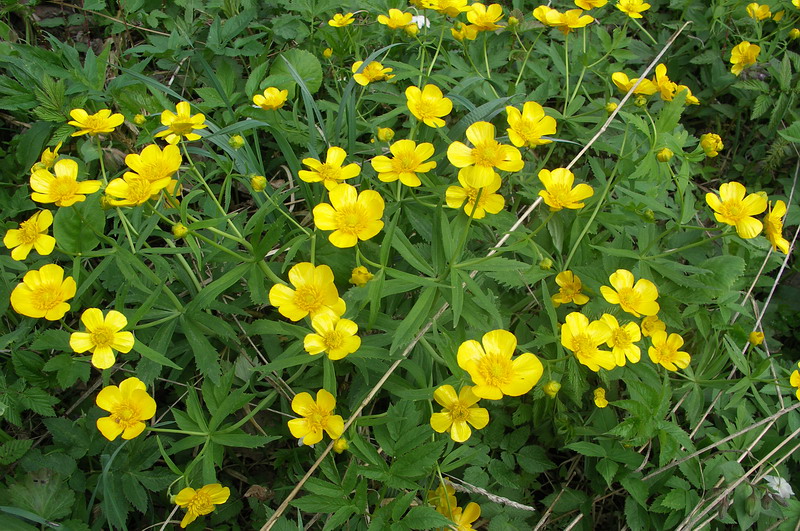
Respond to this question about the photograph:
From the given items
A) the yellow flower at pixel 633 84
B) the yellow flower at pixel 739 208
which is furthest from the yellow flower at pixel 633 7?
the yellow flower at pixel 739 208

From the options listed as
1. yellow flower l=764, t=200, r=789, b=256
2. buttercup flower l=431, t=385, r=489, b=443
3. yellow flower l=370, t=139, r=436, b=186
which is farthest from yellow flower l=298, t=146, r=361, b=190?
yellow flower l=764, t=200, r=789, b=256

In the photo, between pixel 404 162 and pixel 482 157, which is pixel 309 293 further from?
pixel 482 157

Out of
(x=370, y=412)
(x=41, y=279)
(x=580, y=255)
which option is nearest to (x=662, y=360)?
(x=580, y=255)

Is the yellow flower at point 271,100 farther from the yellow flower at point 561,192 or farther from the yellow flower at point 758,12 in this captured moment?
the yellow flower at point 758,12

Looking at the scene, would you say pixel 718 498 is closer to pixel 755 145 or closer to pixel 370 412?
pixel 370 412

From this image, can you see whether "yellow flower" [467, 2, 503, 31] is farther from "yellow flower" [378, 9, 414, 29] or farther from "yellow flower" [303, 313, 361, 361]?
"yellow flower" [303, 313, 361, 361]

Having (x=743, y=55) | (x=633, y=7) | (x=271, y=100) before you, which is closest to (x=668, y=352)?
(x=633, y=7)
